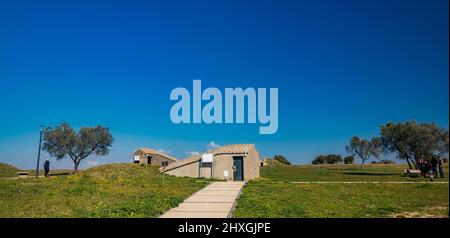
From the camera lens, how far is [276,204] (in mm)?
14797

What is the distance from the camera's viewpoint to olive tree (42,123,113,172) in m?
62.1

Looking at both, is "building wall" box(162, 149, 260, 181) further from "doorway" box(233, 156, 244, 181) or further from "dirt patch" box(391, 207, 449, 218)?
"dirt patch" box(391, 207, 449, 218)

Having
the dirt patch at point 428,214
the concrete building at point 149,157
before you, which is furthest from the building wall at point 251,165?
the concrete building at point 149,157

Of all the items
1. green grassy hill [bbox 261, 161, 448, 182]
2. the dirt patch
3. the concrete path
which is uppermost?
green grassy hill [bbox 261, 161, 448, 182]

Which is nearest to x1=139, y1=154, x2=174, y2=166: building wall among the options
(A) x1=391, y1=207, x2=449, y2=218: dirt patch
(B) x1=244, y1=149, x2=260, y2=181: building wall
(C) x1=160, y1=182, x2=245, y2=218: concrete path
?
(B) x1=244, y1=149, x2=260, y2=181: building wall

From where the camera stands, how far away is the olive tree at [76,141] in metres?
62.1

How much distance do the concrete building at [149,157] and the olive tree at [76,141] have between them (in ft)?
33.3

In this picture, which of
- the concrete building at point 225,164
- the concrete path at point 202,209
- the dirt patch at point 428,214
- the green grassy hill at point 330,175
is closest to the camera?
the concrete path at point 202,209

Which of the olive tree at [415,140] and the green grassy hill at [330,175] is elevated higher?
the olive tree at [415,140]

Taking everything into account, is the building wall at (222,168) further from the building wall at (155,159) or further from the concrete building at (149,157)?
the concrete building at (149,157)

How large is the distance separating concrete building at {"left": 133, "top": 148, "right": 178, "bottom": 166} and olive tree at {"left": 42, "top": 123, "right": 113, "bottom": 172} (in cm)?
1015

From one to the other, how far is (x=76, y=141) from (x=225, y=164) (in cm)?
3913
